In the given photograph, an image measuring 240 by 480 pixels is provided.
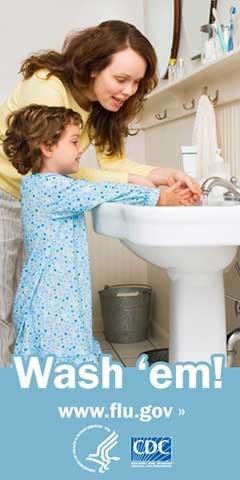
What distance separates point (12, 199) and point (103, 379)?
0.83 meters

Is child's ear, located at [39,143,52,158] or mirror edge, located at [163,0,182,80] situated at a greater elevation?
mirror edge, located at [163,0,182,80]

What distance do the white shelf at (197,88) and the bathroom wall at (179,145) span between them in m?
0.04

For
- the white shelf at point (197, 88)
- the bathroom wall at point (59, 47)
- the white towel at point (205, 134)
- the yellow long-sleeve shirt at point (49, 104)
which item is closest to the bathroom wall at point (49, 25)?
the bathroom wall at point (59, 47)

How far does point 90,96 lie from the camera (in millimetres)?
1854

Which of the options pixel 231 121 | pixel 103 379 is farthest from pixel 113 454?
pixel 231 121

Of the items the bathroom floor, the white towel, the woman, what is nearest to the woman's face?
the woman

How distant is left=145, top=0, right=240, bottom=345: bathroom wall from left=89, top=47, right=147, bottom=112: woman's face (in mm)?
470

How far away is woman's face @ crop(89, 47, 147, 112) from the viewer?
177 cm

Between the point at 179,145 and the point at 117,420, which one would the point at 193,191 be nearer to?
the point at 117,420

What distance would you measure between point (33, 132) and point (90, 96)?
0.76ft

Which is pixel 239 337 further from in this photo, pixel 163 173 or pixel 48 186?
pixel 48 186

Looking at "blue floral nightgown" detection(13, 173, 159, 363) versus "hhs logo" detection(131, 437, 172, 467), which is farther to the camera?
"blue floral nightgown" detection(13, 173, 159, 363)

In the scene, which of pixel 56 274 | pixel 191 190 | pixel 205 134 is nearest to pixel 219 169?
pixel 205 134

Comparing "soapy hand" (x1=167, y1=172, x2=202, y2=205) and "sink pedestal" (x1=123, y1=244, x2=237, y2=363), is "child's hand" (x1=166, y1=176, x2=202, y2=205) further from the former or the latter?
"sink pedestal" (x1=123, y1=244, x2=237, y2=363)
